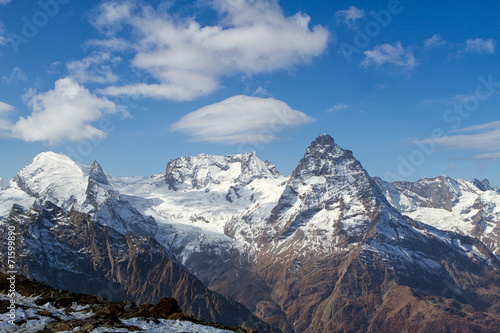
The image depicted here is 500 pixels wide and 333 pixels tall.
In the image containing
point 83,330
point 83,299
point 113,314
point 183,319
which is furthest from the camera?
point 83,299

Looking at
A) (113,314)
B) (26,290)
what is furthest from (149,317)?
(26,290)

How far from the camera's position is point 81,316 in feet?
226

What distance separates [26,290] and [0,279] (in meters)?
5.89

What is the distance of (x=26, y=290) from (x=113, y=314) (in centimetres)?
2869

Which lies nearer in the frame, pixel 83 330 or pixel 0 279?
pixel 83 330

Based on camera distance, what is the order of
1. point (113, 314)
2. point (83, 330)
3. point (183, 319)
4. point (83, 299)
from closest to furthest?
point (83, 330), point (113, 314), point (183, 319), point (83, 299)

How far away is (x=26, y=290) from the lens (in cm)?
8425

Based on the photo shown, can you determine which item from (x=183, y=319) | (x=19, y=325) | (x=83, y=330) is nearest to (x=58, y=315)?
(x=19, y=325)

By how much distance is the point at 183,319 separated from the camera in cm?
7094

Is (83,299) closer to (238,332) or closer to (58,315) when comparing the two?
(58,315)

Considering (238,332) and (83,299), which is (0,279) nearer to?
(83,299)

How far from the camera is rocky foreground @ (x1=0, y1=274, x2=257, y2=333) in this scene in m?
59.3

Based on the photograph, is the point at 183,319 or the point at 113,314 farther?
the point at 183,319

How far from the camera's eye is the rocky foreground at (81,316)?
59.3 meters
